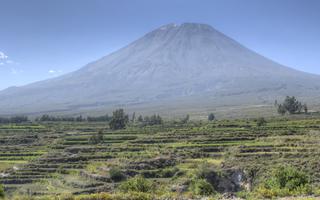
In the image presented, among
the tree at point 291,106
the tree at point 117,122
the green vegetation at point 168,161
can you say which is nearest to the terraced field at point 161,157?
the green vegetation at point 168,161

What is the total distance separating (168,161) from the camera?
184 ft

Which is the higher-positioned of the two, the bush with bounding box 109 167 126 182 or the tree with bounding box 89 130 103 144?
the tree with bounding box 89 130 103 144

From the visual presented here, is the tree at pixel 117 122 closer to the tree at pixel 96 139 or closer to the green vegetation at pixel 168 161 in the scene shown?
the green vegetation at pixel 168 161

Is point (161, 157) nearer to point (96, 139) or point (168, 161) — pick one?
point (168, 161)

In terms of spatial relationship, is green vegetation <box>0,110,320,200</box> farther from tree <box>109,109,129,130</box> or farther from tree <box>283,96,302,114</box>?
tree <box>283,96,302,114</box>

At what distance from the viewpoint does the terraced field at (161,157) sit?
4775 centimetres

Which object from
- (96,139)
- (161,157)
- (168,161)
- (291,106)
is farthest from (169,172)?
(291,106)

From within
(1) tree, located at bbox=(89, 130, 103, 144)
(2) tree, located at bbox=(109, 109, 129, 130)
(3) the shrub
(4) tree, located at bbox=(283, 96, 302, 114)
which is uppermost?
(4) tree, located at bbox=(283, 96, 302, 114)

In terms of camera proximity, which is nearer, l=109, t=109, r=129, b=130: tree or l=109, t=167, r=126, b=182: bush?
l=109, t=167, r=126, b=182: bush

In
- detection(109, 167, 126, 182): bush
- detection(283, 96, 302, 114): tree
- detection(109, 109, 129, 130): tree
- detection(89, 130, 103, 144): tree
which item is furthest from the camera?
detection(283, 96, 302, 114): tree

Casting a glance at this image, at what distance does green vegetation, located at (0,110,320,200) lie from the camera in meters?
43.6

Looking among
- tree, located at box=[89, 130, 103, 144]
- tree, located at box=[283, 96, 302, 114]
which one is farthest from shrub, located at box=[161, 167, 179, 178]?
tree, located at box=[283, 96, 302, 114]

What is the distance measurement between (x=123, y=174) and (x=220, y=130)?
30.5 m

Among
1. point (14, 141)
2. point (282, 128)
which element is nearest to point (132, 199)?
point (282, 128)
